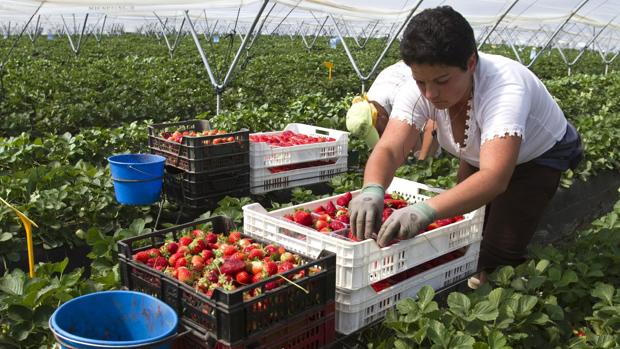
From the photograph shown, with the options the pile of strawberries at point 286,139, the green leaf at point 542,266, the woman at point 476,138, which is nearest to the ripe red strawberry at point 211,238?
the woman at point 476,138

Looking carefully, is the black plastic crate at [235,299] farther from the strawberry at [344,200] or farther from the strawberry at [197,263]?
the strawberry at [344,200]

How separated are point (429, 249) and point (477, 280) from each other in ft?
2.76

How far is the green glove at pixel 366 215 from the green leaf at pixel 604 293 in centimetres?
101

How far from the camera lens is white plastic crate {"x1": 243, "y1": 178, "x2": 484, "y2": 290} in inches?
91.5

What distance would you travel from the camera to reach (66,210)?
3992mm

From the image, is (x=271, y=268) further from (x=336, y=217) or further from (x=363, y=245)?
(x=336, y=217)

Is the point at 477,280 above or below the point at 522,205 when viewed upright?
below

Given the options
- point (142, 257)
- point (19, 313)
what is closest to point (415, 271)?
point (142, 257)

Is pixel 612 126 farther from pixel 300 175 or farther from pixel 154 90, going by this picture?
pixel 154 90

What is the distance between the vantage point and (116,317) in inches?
80.4

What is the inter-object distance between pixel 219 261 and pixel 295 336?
0.39 metres

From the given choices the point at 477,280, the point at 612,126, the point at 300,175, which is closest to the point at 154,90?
the point at 300,175

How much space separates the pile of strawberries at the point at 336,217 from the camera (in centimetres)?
274

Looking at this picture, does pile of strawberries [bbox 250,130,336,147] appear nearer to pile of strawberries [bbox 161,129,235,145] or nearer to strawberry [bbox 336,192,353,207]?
pile of strawberries [bbox 161,129,235,145]
